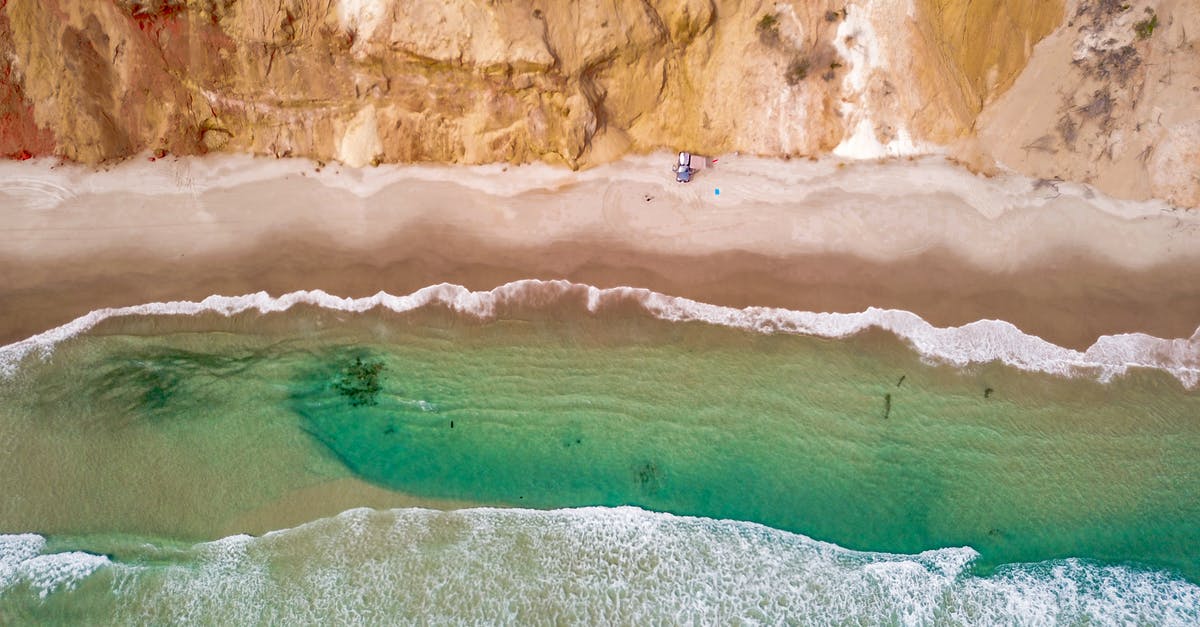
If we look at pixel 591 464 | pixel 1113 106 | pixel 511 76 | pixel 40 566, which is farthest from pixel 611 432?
pixel 1113 106

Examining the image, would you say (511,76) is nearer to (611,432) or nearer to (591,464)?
(611,432)

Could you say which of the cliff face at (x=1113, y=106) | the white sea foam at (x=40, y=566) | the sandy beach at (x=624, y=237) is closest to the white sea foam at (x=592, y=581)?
the white sea foam at (x=40, y=566)

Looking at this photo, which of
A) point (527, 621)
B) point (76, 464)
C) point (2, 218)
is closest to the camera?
point (527, 621)

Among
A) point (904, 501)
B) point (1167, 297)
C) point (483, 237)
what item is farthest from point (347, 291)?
point (1167, 297)

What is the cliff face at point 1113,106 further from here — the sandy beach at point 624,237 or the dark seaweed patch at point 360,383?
the dark seaweed patch at point 360,383

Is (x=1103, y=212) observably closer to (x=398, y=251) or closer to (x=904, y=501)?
(x=904, y=501)

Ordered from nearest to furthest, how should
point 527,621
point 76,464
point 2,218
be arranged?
point 527,621 < point 76,464 < point 2,218
